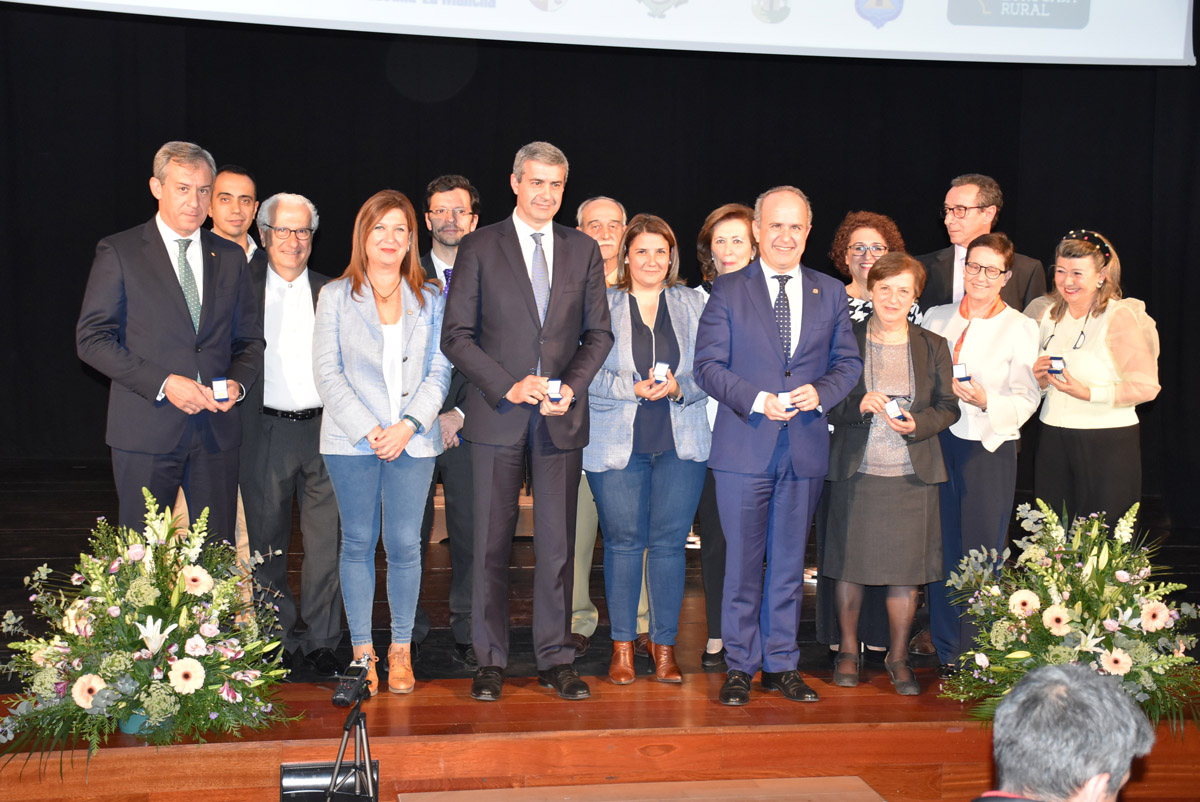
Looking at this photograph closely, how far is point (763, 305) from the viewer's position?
3520 mm

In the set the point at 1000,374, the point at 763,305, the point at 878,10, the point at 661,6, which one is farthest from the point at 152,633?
the point at 878,10

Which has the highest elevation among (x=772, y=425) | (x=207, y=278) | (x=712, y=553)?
(x=207, y=278)

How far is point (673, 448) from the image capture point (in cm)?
361

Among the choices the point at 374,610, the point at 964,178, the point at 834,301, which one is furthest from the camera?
the point at 374,610

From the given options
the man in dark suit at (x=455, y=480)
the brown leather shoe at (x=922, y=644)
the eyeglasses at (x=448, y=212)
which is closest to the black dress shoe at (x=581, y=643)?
the man in dark suit at (x=455, y=480)

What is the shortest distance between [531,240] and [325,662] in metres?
1.55

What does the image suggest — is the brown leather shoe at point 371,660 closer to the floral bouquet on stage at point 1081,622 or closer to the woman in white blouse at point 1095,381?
the floral bouquet on stage at point 1081,622

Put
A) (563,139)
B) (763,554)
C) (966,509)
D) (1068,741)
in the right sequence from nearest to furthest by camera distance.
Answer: (1068,741), (763,554), (966,509), (563,139)

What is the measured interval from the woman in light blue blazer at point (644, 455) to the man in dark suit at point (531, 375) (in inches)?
5.0

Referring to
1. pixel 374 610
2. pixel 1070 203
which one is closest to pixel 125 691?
pixel 374 610

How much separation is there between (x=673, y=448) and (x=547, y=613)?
673 millimetres

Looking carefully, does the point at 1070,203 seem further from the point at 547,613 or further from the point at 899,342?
the point at 547,613

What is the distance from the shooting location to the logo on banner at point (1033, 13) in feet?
18.1

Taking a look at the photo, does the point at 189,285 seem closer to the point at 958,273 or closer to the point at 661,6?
the point at 958,273
